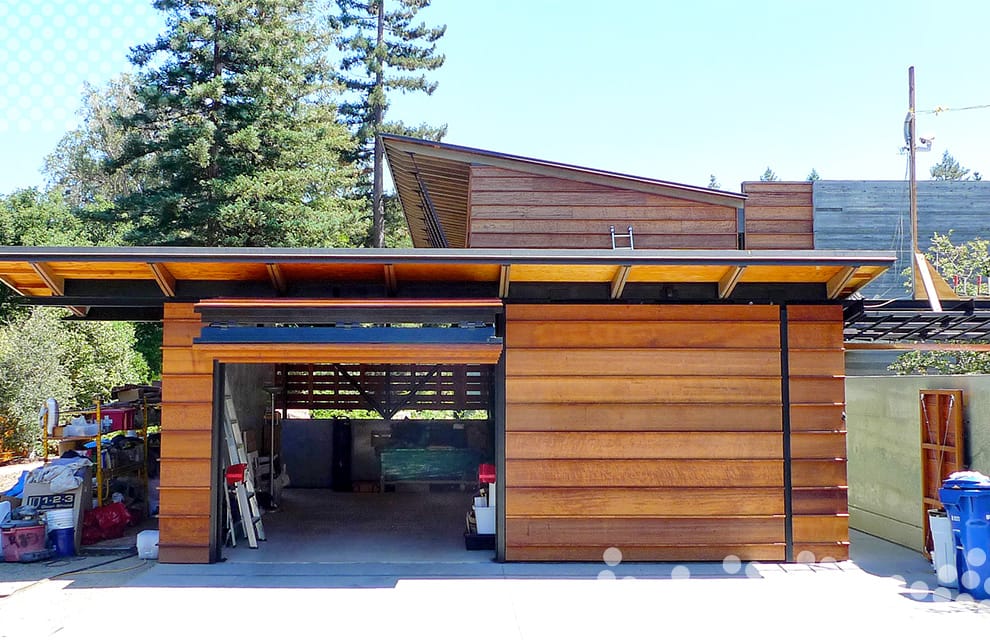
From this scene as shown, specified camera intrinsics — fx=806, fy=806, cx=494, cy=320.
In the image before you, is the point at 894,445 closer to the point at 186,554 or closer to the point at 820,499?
the point at 820,499

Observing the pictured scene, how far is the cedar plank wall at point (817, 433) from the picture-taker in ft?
25.0

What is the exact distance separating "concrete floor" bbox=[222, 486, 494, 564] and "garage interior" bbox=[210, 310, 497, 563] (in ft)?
0.04

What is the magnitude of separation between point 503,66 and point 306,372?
12.7m

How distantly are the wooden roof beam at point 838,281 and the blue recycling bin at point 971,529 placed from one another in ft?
6.31

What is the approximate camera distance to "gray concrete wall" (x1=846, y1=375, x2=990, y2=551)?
24.7 feet

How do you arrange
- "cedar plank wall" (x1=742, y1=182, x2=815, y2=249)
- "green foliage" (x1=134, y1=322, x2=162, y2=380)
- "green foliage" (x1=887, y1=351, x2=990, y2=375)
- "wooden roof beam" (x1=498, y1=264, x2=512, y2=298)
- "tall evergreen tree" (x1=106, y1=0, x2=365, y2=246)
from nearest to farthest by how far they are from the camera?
"wooden roof beam" (x1=498, y1=264, x2=512, y2=298), "cedar plank wall" (x1=742, y1=182, x2=815, y2=249), "green foliage" (x1=887, y1=351, x2=990, y2=375), "tall evergreen tree" (x1=106, y1=0, x2=365, y2=246), "green foliage" (x1=134, y1=322, x2=162, y2=380)

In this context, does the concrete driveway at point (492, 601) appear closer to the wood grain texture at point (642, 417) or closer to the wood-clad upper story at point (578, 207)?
the wood grain texture at point (642, 417)

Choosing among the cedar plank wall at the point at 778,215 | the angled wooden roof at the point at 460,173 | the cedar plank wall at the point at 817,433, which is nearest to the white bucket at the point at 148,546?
the angled wooden roof at the point at 460,173

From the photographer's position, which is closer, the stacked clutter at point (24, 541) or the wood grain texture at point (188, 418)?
the wood grain texture at point (188, 418)

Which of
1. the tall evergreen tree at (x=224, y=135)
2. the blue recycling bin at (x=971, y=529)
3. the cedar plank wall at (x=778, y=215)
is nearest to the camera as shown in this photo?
the blue recycling bin at (x=971, y=529)

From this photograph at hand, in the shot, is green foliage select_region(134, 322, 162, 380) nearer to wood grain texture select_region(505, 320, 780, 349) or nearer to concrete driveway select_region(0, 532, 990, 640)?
concrete driveway select_region(0, 532, 990, 640)

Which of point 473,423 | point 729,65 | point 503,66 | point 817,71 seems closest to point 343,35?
point 503,66

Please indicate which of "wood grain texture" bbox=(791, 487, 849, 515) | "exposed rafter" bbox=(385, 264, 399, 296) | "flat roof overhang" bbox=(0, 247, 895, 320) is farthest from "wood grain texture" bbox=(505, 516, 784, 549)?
"exposed rafter" bbox=(385, 264, 399, 296)

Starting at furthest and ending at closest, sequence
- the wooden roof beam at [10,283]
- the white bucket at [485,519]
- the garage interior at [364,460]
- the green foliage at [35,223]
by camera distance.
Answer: the green foliage at [35,223] → the garage interior at [364,460] → the white bucket at [485,519] → the wooden roof beam at [10,283]
